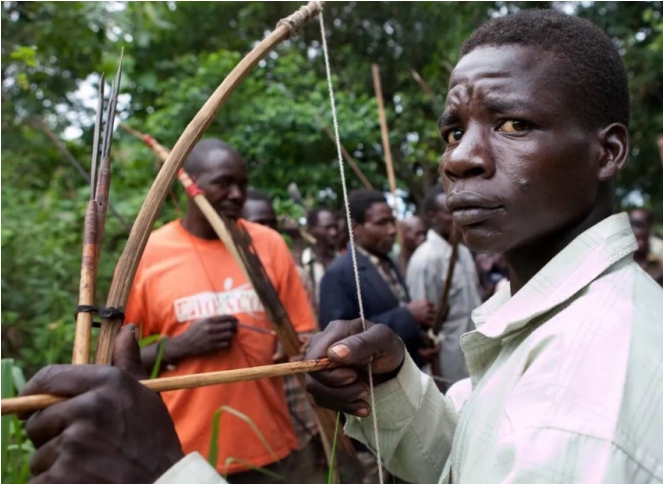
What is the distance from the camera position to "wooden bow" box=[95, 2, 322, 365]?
1229 mm

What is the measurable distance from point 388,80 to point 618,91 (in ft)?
36.7

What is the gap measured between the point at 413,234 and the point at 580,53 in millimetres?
4874

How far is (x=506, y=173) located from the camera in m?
1.21

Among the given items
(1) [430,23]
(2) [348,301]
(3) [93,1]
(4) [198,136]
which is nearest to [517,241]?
(4) [198,136]

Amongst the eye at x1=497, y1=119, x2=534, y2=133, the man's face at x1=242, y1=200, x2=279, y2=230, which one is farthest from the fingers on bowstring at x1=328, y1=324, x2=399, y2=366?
the man's face at x1=242, y1=200, x2=279, y2=230

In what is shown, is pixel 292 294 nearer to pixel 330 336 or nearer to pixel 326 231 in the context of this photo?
pixel 330 336

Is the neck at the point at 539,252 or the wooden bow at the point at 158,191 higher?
the wooden bow at the point at 158,191

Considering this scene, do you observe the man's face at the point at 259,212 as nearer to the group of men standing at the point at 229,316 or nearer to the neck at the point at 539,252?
the group of men standing at the point at 229,316

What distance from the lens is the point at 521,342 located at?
1202mm

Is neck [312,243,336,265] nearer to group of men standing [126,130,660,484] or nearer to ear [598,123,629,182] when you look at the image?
group of men standing [126,130,660,484]

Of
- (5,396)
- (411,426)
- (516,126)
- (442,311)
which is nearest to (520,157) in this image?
(516,126)

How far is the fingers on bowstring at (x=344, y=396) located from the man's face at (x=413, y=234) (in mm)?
4738

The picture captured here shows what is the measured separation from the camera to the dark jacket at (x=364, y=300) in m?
3.46

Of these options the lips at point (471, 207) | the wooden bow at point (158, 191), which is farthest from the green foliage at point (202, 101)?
the lips at point (471, 207)
